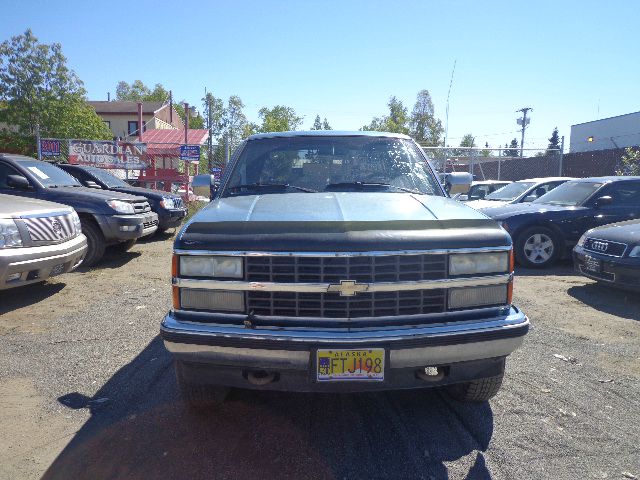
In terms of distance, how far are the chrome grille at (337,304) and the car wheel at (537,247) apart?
20.3 ft

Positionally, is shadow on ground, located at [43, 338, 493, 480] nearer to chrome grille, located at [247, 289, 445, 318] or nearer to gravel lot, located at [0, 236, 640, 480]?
gravel lot, located at [0, 236, 640, 480]

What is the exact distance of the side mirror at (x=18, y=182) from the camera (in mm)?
7027

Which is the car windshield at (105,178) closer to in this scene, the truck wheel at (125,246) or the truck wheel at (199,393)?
the truck wheel at (125,246)

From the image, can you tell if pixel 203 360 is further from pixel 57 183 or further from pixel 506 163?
pixel 506 163

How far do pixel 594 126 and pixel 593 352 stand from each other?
5021cm

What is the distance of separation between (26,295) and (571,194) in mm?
8779

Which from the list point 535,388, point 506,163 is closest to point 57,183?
point 535,388

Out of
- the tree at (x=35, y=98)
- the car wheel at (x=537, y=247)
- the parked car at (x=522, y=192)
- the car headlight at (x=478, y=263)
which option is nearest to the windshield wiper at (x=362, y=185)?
the car headlight at (x=478, y=263)

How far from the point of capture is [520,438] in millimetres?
2922

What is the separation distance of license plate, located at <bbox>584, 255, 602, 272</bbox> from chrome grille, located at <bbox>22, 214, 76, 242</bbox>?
669 centimetres

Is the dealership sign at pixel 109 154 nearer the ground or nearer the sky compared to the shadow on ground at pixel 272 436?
nearer the sky

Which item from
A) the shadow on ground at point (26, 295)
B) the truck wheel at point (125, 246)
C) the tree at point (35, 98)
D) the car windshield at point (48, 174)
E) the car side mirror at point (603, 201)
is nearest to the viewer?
the shadow on ground at point (26, 295)

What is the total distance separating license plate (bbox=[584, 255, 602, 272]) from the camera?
6.14 meters

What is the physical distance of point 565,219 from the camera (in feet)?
26.6
